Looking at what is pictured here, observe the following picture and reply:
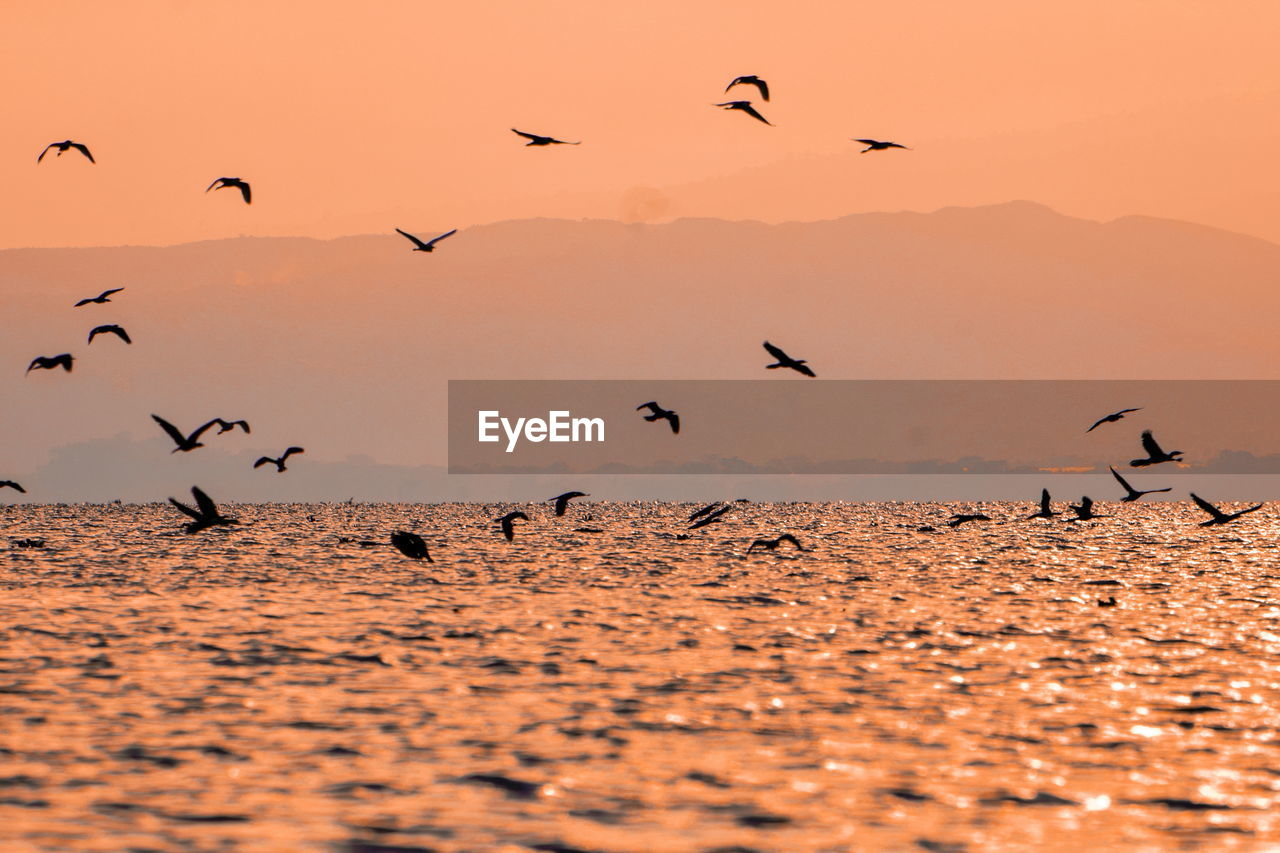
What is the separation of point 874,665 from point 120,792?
17.7 m

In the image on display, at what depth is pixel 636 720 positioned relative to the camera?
25625 mm

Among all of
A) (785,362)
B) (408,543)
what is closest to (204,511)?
(408,543)

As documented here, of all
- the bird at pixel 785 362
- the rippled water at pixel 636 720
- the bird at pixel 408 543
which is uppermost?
the bird at pixel 785 362

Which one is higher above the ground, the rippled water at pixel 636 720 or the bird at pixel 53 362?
the bird at pixel 53 362

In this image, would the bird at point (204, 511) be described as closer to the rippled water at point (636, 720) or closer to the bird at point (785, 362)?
the rippled water at point (636, 720)

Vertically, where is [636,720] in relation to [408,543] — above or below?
below

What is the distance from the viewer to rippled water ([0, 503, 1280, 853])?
1828cm

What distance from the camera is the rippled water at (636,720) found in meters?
18.3

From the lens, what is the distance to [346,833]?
58.0 feet

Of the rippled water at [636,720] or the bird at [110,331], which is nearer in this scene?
the rippled water at [636,720]

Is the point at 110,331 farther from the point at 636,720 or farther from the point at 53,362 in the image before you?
the point at 636,720

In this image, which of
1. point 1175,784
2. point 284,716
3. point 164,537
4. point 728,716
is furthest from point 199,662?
point 164,537

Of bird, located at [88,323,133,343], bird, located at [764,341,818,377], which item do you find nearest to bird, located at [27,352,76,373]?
bird, located at [88,323,133,343]

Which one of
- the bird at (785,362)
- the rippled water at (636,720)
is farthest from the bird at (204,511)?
the bird at (785,362)
